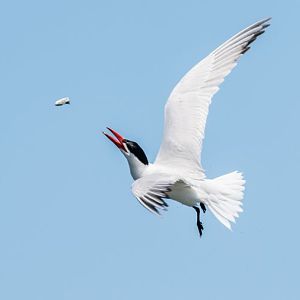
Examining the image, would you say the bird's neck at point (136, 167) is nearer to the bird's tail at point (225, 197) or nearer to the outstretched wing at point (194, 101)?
the outstretched wing at point (194, 101)

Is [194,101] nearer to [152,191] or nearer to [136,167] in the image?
[136,167]

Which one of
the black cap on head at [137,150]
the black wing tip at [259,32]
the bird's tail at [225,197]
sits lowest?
the bird's tail at [225,197]

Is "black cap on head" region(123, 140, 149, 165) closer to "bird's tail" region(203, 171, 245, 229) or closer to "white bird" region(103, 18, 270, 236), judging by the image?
"white bird" region(103, 18, 270, 236)

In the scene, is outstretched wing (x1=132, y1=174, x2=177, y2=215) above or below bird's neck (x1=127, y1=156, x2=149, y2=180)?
above

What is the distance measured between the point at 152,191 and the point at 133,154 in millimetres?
2290

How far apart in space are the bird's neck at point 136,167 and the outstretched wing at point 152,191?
3.47ft

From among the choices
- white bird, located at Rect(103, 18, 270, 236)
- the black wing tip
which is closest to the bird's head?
white bird, located at Rect(103, 18, 270, 236)

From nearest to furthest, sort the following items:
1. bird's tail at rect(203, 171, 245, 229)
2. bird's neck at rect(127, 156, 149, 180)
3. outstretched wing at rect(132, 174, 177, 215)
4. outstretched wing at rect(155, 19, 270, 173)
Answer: outstretched wing at rect(132, 174, 177, 215) → bird's tail at rect(203, 171, 245, 229) → bird's neck at rect(127, 156, 149, 180) → outstretched wing at rect(155, 19, 270, 173)

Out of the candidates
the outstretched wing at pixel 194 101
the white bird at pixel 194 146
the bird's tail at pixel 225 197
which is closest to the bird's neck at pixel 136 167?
the white bird at pixel 194 146

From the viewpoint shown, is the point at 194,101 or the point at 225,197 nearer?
the point at 225,197

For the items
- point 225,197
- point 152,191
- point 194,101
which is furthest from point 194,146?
point 152,191

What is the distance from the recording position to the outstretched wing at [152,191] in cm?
1120

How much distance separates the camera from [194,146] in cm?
1416

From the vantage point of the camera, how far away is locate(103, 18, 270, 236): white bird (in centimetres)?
1352
